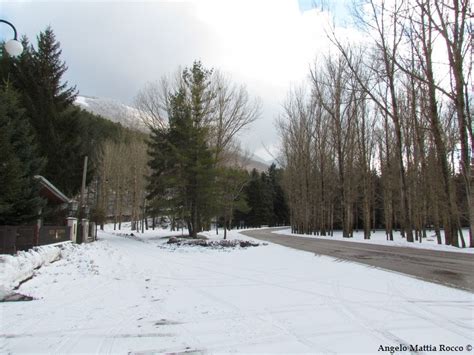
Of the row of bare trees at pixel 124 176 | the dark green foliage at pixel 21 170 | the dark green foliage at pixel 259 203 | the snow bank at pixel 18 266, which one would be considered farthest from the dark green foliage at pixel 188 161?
the dark green foliage at pixel 259 203

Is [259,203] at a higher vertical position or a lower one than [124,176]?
lower

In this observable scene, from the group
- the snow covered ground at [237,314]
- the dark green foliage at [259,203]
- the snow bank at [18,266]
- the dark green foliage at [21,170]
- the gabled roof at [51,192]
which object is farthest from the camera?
the dark green foliage at [259,203]

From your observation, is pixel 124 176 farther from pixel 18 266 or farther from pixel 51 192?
pixel 18 266

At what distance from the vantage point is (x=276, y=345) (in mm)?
4609

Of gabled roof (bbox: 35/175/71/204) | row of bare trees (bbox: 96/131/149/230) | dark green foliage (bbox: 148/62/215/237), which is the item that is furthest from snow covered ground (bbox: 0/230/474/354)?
row of bare trees (bbox: 96/131/149/230)

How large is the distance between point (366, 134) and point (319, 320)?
3701 centimetres

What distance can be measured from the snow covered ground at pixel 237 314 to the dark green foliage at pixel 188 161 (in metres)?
17.1

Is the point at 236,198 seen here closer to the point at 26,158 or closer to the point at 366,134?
the point at 366,134

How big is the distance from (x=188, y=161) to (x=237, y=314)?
2174cm

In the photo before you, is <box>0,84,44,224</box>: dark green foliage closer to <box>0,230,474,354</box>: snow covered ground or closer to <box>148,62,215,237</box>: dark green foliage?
<box>0,230,474,354</box>: snow covered ground

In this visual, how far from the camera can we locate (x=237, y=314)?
20.2 feet

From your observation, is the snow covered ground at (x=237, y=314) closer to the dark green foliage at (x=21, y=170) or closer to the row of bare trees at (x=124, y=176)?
the dark green foliage at (x=21, y=170)

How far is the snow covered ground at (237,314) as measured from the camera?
186 inches

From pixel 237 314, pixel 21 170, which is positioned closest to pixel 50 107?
pixel 21 170
